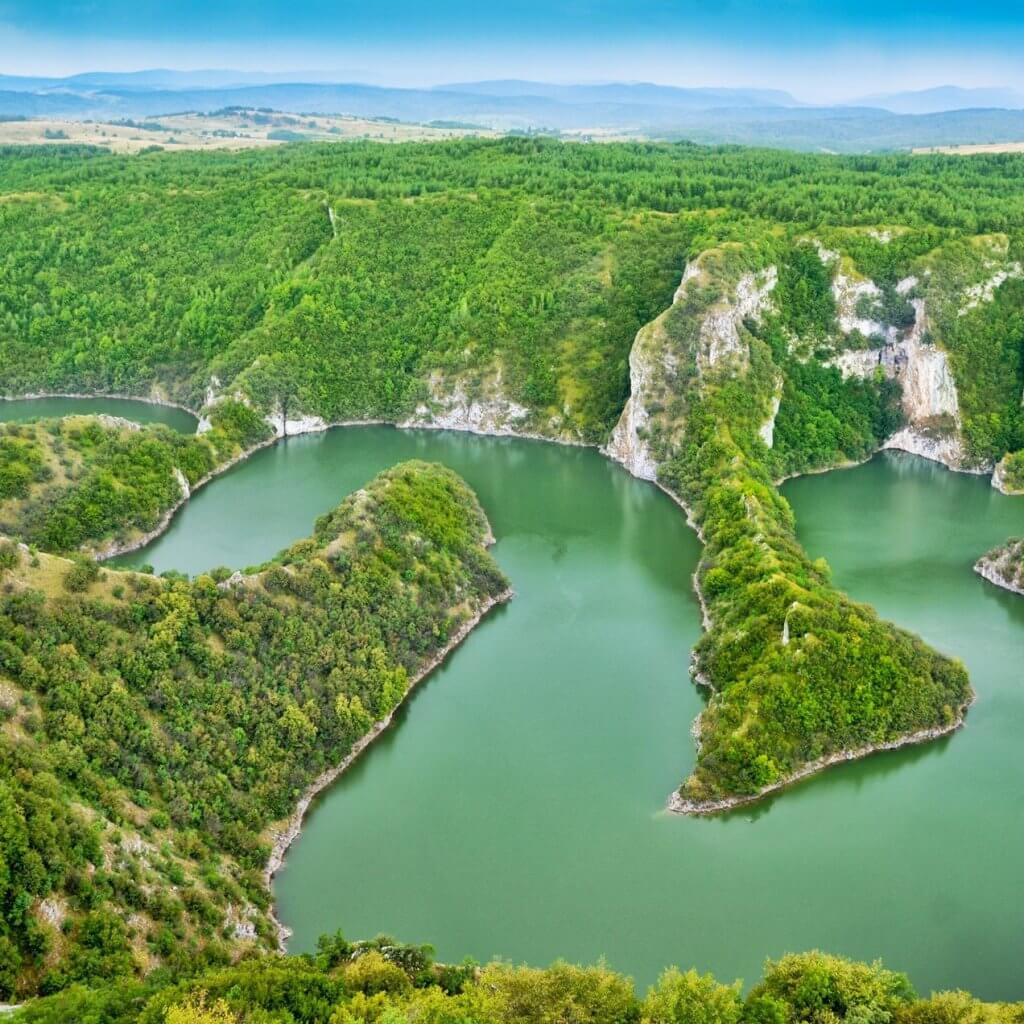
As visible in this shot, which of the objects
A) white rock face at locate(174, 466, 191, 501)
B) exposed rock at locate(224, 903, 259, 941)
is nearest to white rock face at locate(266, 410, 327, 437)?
white rock face at locate(174, 466, 191, 501)

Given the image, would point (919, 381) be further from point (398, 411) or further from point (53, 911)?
point (53, 911)

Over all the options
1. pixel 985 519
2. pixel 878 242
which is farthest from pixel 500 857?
pixel 878 242

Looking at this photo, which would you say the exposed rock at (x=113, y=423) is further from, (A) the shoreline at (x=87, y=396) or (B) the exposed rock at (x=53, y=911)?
(B) the exposed rock at (x=53, y=911)

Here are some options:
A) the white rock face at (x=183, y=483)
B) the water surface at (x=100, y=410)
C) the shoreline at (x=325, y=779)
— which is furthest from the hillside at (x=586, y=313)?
the shoreline at (x=325, y=779)

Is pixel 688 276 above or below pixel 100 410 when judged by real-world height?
above

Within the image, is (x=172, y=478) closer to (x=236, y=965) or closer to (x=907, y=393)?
(x=236, y=965)

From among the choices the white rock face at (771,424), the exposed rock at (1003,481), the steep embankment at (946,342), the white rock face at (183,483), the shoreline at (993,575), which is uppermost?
the steep embankment at (946,342)

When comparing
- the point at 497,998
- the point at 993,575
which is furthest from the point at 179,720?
the point at 993,575
